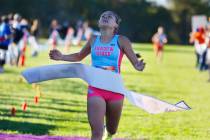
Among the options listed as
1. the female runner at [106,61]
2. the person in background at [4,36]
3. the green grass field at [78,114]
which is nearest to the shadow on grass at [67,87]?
the green grass field at [78,114]

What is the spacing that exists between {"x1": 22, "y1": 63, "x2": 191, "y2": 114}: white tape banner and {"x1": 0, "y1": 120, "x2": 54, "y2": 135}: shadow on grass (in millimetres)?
2571

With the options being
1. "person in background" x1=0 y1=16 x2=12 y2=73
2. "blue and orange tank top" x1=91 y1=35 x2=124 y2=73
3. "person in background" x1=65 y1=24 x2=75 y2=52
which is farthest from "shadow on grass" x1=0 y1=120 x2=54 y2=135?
"person in background" x1=65 y1=24 x2=75 y2=52

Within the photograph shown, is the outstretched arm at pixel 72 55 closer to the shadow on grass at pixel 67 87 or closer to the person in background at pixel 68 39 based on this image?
the shadow on grass at pixel 67 87

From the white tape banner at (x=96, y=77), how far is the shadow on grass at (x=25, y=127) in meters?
2.57

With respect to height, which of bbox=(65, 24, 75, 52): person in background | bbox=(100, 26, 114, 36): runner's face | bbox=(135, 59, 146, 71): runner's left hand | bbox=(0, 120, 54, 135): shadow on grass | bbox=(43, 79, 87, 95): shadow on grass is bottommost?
bbox=(65, 24, 75, 52): person in background

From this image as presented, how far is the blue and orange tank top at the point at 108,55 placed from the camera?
337 inches

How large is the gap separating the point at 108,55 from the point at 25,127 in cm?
355

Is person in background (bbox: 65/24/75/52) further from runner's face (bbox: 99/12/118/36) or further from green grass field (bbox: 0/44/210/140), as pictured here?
runner's face (bbox: 99/12/118/36)

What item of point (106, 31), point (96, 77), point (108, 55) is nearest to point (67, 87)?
point (106, 31)

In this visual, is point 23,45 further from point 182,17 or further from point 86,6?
point 182,17

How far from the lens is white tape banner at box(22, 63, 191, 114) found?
8406 mm

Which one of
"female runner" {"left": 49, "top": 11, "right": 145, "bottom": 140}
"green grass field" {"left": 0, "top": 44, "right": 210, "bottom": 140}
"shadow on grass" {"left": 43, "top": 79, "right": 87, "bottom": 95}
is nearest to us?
"female runner" {"left": 49, "top": 11, "right": 145, "bottom": 140}

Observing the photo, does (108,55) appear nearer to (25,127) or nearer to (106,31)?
(106,31)

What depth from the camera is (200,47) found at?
102ft
